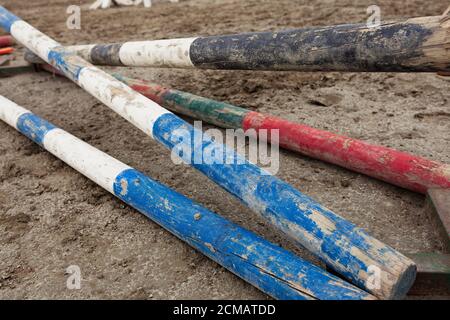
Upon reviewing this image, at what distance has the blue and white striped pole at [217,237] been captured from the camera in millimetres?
1397

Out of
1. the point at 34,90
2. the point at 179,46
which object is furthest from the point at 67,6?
the point at 179,46

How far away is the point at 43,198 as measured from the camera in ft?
7.52

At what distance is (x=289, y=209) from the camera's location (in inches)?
59.0

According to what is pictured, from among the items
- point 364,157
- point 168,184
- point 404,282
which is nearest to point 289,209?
point 404,282

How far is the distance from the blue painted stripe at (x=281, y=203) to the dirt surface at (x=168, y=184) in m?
0.32

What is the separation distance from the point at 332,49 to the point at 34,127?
6.05 feet

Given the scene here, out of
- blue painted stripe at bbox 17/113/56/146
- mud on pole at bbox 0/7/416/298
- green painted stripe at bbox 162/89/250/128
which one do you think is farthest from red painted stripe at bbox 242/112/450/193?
blue painted stripe at bbox 17/113/56/146

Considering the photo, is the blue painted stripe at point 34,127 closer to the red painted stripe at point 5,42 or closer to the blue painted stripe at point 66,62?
the blue painted stripe at point 66,62

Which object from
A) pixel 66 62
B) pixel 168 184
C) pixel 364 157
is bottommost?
pixel 168 184

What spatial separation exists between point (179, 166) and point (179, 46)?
67cm

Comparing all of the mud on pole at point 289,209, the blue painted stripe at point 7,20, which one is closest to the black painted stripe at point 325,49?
the mud on pole at point 289,209

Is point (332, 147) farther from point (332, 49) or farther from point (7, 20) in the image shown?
point (7, 20)

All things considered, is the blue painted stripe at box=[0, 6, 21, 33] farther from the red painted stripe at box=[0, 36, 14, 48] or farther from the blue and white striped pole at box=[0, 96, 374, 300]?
the red painted stripe at box=[0, 36, 14, 48]
